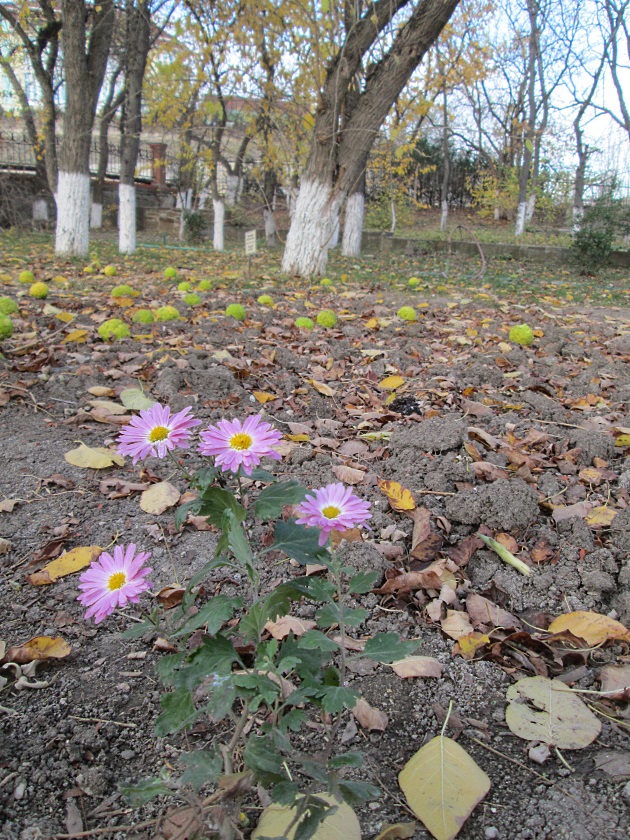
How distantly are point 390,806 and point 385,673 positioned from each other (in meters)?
0.35

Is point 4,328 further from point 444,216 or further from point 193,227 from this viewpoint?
point 444,216

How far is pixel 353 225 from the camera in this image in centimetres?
1409

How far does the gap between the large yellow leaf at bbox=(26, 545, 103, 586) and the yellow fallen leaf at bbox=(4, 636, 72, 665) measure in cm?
26

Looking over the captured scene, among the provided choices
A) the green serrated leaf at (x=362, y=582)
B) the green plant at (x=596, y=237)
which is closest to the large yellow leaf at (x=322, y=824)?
the green serrated leaf at (x=362, y=582)

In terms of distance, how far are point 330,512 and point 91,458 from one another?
1.53m

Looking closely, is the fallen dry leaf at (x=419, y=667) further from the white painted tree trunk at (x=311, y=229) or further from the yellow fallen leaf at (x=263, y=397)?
the white painted tree trunk at (x=311, y=229)

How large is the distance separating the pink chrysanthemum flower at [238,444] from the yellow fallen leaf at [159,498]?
106 centimetres

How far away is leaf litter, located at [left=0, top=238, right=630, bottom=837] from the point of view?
133cm

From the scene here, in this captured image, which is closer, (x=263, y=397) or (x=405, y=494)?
(x=405, y=494)

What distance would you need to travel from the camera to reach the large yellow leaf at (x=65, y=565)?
1658 millimetres

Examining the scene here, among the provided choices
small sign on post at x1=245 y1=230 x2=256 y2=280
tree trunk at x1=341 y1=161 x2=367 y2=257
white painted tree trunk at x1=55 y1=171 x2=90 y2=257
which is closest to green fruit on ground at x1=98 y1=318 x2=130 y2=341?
small sign on post at x1=245 y1=230 x2=256 y2=280

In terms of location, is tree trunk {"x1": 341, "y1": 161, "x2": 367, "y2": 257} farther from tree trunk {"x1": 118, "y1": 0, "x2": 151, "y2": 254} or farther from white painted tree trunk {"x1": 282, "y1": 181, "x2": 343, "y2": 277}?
white painted tree trunk {"x1": 282, "y1": 181, "x2": 343, "y2": 277}

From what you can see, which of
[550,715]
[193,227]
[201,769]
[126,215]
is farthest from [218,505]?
[193,227]

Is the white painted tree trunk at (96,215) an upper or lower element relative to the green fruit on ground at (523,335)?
upper
